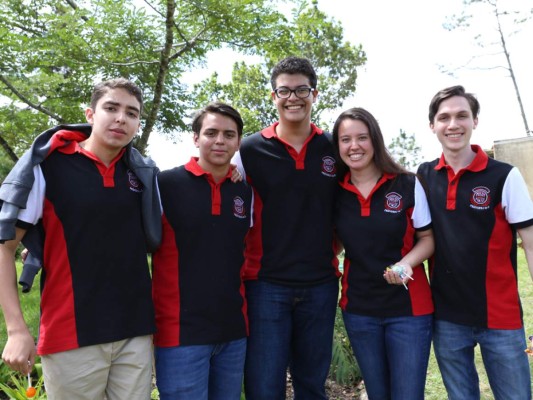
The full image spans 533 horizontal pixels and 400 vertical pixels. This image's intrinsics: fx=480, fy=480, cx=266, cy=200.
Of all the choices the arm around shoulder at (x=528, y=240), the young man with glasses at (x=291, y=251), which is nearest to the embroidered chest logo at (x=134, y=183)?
the young man with glasses at (x=291, y=251)

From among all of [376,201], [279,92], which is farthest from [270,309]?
[279,92]

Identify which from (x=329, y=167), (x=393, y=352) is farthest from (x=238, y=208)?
(x=393, y=352)

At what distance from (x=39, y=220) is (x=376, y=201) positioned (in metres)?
1.97

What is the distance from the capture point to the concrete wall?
13797mm

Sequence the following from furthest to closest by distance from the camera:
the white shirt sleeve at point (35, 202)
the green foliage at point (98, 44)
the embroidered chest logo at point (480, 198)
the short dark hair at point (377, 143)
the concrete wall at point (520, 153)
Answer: the concrete wall at point (520, 153)
the green foliage at point (98, 44)
the short dark hair at point (377, 143)
the embroidered chest logo at point (480, 198)
the white shirt sleeve at point (35, 202)

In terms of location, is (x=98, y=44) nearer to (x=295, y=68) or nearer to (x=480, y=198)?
(x=295, y=68)

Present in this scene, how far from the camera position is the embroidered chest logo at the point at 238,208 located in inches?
119

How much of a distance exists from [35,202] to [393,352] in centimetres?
221

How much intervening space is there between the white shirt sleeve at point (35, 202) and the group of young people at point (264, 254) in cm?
1

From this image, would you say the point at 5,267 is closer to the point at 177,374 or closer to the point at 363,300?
the point at 177,374

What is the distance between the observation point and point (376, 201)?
307 centimetres

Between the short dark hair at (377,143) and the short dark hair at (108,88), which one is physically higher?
the short dark hair at (108,88)

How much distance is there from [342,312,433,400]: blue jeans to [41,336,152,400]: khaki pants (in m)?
1.31

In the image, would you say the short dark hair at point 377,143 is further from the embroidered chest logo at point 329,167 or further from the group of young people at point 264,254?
the embroidered chest logo at point 329,167
